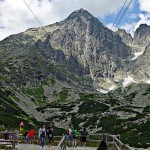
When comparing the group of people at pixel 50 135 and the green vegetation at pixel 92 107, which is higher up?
the green vegetation at pixel 92 107

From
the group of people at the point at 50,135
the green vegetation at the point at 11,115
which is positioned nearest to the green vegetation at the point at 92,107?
the green vegetation at the point at 11,115

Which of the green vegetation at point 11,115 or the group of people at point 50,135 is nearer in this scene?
the group of people at point 50,135

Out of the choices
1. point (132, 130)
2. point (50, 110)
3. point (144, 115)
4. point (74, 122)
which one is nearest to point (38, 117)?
point (50, 110)

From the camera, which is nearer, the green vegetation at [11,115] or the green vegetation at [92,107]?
the green vegetation at [11,115]

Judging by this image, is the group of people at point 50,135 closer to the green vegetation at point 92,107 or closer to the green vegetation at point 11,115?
the green vegetation at point 11,115

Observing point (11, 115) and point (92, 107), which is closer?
point (11, 115)

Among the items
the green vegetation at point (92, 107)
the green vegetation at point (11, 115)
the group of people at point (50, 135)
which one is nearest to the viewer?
the group of people at point (50, 135)

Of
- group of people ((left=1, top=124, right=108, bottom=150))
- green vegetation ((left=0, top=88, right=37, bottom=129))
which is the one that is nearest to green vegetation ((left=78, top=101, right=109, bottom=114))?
green vegetation ((left=0, top=88, right=37, bottom=129))

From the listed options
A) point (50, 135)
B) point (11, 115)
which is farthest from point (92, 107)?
point (50, 135)

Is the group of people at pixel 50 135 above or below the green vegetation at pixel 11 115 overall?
below

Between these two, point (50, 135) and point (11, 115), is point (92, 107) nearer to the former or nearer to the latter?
point (11, 115)

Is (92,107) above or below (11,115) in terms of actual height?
above

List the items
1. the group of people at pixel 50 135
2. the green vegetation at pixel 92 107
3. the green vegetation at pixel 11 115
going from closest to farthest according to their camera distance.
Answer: the group of people at pixel 50 135, the green vegetation at pixel 11 115, the green vegetation at pixel 92 107

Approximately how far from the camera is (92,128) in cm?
13100
